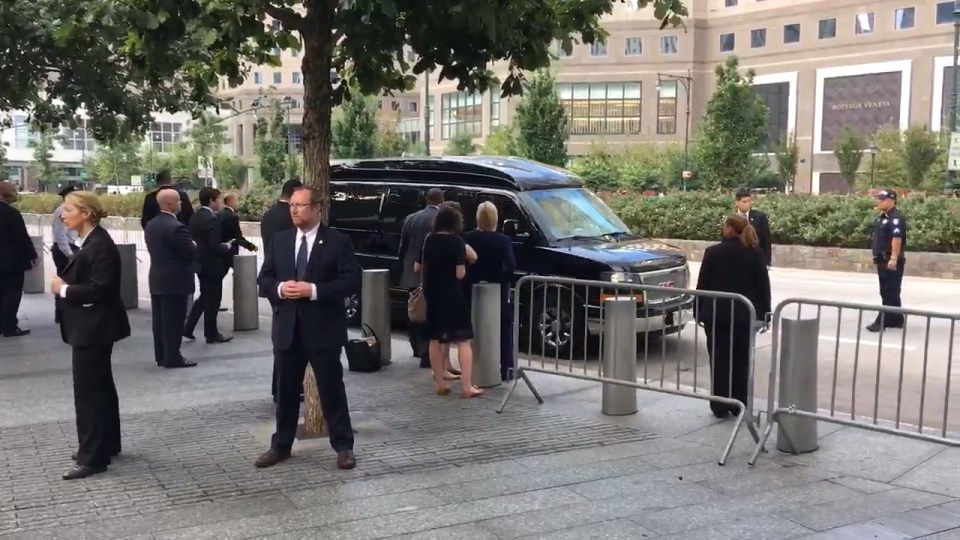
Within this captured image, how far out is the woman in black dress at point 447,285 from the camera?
7.56 meters

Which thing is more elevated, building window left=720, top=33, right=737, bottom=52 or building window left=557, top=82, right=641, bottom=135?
building window left=720, top=33, right=737, bottom=52

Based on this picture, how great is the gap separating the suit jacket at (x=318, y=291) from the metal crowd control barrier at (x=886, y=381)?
9.24ft

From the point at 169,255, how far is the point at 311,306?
404 cm

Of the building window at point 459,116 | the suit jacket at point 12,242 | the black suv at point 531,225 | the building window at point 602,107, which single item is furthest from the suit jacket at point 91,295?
the building window at point 459,116

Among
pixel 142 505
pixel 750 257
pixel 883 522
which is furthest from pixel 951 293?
pixel 142 505

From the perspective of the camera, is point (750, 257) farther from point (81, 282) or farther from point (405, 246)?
point (81, 282)

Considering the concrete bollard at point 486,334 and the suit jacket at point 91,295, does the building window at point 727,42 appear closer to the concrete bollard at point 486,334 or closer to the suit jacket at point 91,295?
the concrete bollard at point 486,334

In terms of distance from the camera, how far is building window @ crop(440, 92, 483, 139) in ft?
295

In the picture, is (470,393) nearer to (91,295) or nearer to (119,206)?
(91,295)

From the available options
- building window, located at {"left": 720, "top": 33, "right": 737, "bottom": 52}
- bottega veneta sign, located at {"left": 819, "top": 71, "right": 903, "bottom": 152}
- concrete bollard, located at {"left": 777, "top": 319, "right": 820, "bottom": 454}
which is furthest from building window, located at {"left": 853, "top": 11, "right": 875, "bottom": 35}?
concrete bollard, located at {"left": 777, "top": 319, "right": 820, "bottom": 454}

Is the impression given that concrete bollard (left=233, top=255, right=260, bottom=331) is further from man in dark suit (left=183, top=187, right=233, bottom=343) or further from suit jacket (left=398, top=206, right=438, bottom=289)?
suit jacket (left=398, top=206, right=438, bottom=289)

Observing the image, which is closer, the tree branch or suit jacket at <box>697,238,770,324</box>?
the tree branch

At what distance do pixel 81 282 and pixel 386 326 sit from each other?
4094mm

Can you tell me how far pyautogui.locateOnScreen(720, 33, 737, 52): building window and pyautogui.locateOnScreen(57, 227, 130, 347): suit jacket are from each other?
83.9m
